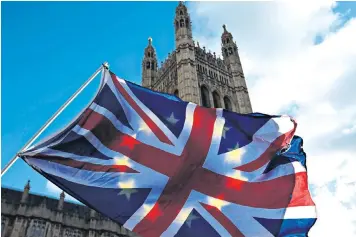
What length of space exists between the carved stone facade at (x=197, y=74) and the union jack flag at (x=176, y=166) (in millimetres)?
32714

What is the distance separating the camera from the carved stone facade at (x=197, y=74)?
46.9 m

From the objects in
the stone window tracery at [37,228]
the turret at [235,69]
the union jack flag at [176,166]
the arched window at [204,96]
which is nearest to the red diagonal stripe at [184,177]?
the union jack flag at [176,166]

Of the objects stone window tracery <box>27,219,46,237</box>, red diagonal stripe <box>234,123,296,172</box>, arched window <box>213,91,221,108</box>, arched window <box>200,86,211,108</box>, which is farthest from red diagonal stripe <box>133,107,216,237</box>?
arched window <box>213,91,221,108</box>

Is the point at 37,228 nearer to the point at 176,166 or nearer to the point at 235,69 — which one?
the point at 176,166

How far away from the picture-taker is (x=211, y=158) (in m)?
10.2

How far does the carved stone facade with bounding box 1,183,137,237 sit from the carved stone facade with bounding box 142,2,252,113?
20.2 m

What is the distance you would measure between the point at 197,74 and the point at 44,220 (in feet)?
96.8

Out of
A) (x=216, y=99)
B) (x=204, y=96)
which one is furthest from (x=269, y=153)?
(x=216, y=99)

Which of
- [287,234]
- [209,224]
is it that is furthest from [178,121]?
[287,234]

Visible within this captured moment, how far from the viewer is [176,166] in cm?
Result: 964

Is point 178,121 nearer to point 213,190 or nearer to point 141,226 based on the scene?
point 213,190

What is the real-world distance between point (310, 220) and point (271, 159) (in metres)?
2.20

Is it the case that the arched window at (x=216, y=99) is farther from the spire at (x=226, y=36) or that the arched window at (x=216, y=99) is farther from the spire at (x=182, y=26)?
the spire at (x=226, y=36)

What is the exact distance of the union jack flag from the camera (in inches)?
341
